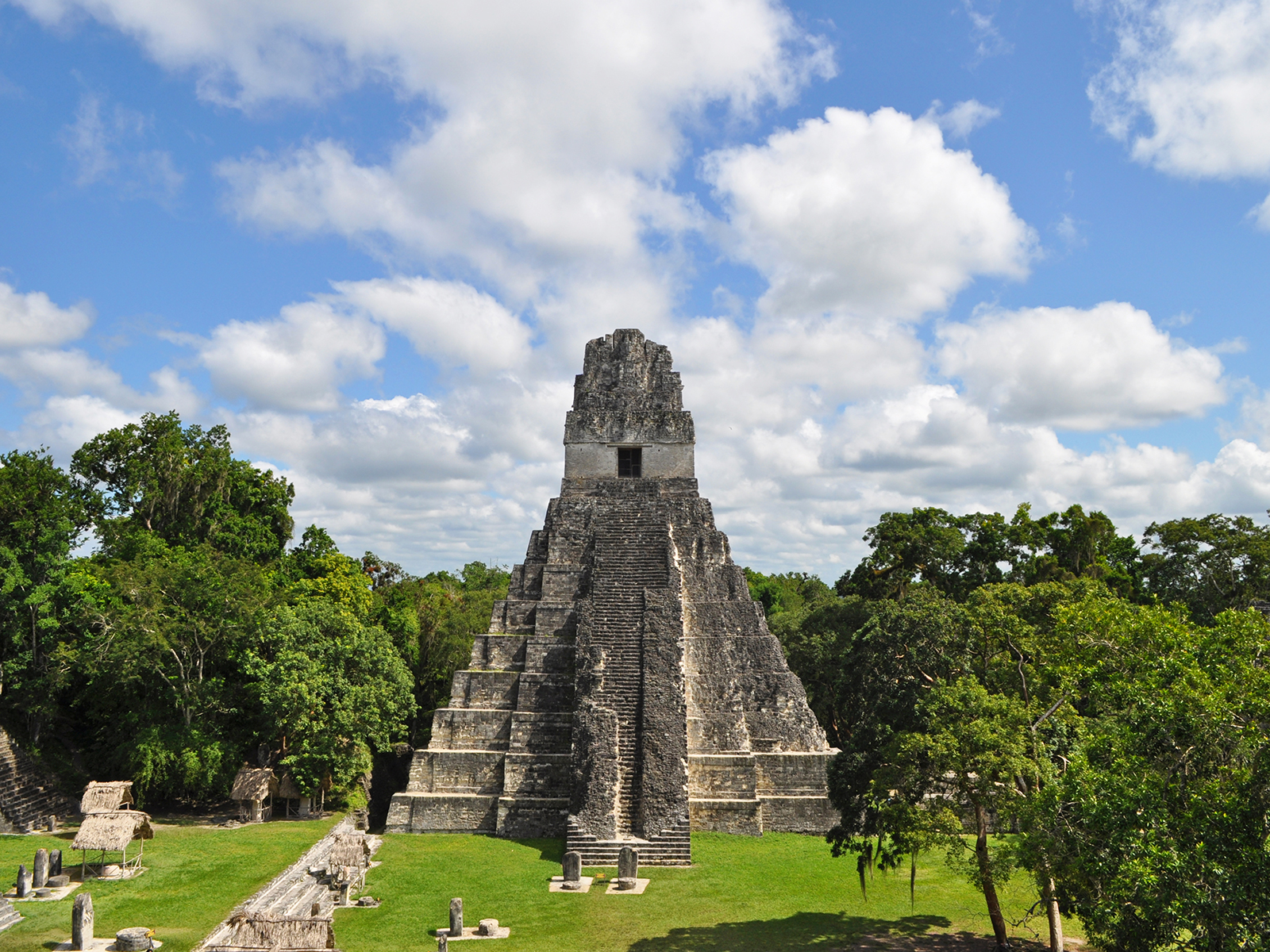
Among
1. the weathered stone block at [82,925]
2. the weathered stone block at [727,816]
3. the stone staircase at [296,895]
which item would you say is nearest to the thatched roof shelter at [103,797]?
the stone staircase at [296,895]

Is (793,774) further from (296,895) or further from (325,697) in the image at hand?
(325,697)

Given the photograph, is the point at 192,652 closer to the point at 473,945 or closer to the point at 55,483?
the point at 55,483

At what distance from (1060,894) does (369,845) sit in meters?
13.1

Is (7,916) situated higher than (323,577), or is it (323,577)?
(323,577)

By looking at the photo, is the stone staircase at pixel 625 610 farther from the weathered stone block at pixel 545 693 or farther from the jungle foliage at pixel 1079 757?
the jungle foliage at pixel 1079 757

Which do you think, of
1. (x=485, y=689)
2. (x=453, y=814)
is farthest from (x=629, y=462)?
(x=453, y=814)

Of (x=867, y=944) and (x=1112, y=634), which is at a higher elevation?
(x=1112, y=634)

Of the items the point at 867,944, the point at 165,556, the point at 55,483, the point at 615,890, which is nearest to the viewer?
the point at 867,944

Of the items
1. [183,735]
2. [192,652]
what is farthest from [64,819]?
[192,652]

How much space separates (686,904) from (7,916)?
10204 millimetres

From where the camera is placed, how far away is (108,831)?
14.7 meters

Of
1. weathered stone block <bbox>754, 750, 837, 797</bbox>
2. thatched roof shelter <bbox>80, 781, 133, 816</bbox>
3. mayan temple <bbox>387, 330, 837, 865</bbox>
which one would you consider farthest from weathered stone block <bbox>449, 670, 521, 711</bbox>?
thatched roof shelter <bbox>80, 781, 133, 816</bbox>

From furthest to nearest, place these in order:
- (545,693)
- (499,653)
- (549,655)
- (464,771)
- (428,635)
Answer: (428,635) < (499,653) < (549,655) < (545,693) < (464,771)

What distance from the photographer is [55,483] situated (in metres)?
22.3
